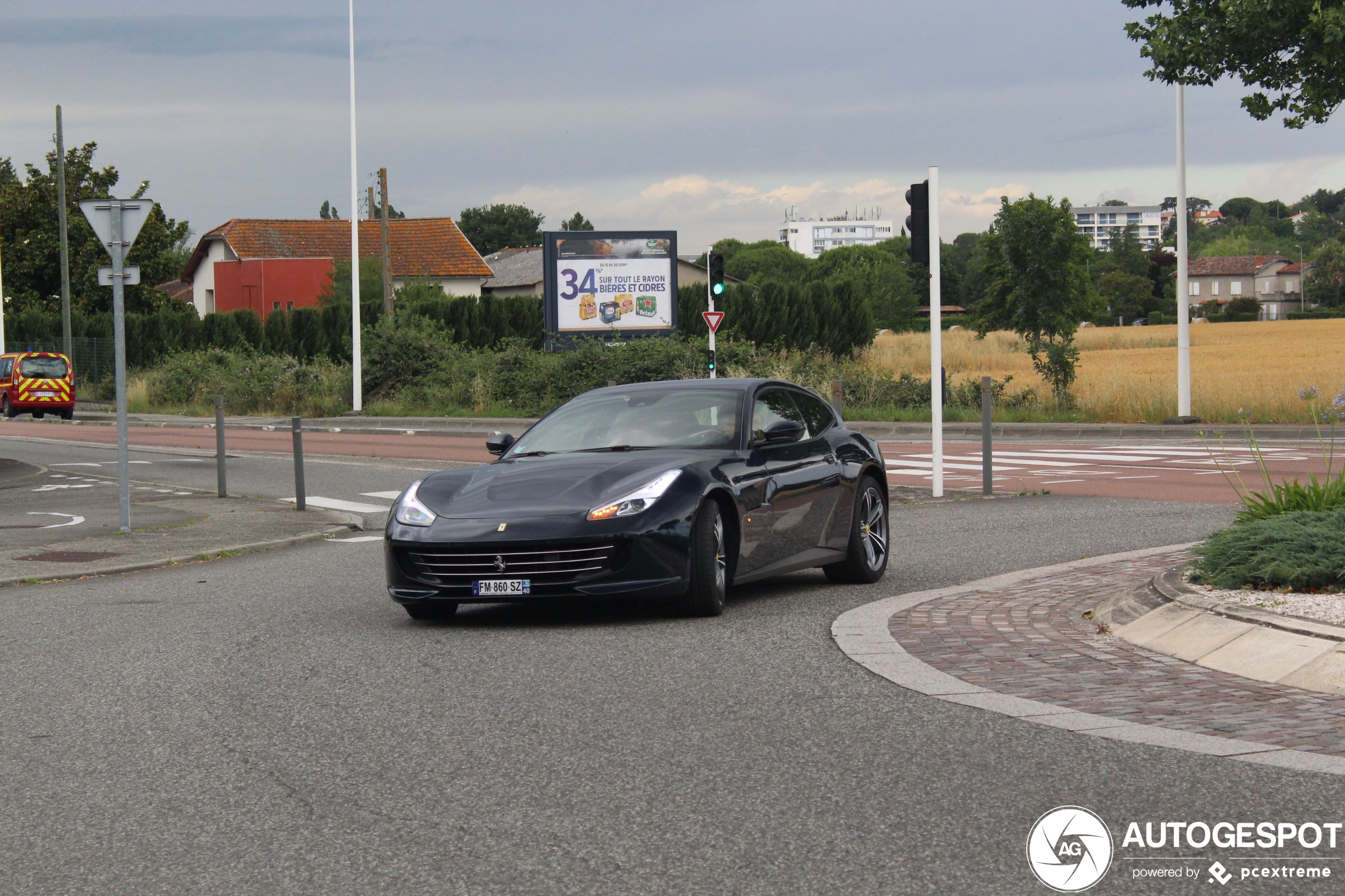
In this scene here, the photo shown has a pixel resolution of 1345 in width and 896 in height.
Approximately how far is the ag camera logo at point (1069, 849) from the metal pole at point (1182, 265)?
24271mm

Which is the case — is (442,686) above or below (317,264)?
below

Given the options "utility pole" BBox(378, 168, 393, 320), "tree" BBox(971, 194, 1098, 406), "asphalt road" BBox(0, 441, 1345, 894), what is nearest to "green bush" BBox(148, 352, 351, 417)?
"utility pole" BBox(378, 168, 393, 320)

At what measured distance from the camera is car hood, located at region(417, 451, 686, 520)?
332 inches

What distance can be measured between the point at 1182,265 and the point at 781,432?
875 inches

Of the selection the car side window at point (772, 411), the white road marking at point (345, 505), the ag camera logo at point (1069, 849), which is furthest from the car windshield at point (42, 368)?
the ag camera logo at point (1069, 849)

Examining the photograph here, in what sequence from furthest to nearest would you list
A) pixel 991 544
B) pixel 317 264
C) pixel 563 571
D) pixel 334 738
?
pixel 317 264 → pixel 991 544 → pixel 563 571 → pixel 334 738

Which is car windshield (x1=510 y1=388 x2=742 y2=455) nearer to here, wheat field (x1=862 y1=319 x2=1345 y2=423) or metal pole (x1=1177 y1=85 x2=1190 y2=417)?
wheat field (x1=862 y1=319 x2=1345 y2=423)

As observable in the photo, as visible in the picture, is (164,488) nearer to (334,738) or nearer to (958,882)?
(334,738)

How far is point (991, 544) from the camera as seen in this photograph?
40.1 feet

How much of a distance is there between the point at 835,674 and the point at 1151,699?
1.39m

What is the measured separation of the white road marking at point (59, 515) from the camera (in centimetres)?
1522

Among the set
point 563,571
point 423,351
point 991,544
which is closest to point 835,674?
point 563,571

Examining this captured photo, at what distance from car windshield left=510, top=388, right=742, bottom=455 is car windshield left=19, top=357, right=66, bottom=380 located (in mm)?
39555

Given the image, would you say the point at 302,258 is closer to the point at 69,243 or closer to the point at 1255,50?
the point at 69,243
